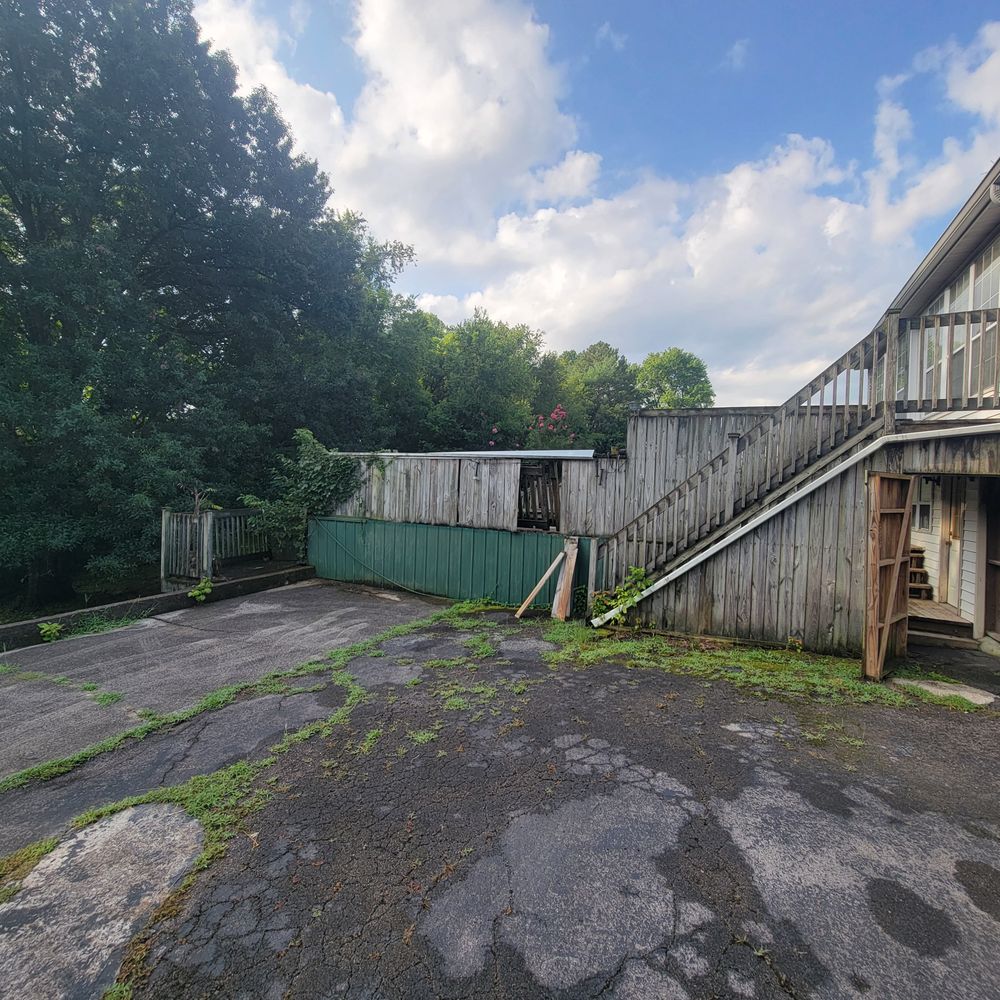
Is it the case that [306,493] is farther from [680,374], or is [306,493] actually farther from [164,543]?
[680,374]

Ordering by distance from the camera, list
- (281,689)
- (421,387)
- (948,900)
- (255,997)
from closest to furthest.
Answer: (255,997)
(948,900)
(281,689)
(421,387)

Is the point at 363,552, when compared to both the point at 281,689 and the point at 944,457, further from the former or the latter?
the point at 944,457

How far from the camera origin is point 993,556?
18.7 ft

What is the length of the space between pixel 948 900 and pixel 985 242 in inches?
305

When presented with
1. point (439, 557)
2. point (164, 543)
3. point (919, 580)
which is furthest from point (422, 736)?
point (919, 580)

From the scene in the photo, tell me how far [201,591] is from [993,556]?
11.3m

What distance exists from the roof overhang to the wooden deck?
480cm

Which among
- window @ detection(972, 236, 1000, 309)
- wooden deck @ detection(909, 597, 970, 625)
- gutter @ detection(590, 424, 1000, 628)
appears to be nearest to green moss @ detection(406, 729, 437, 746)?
gutter @ detection(590, 424, 1000, 628)

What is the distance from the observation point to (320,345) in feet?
50.3

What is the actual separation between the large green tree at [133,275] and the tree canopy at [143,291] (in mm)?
41

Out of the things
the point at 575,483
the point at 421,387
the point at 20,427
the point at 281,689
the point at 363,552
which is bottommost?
the point at 281,689

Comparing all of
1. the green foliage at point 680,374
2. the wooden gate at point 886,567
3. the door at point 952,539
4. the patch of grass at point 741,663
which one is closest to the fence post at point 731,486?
the wooden gate at point 886,567

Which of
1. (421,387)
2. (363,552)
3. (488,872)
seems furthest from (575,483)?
(421,387)

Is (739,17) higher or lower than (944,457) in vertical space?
higher
